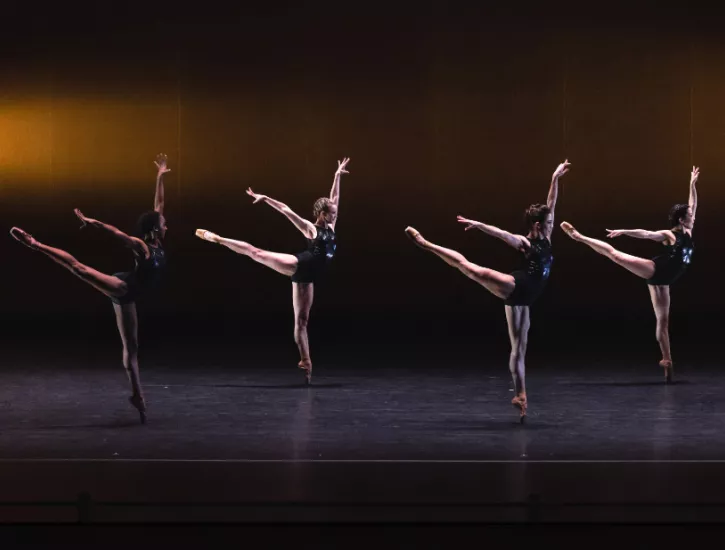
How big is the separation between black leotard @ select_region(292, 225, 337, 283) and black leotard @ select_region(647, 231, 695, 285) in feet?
7.25

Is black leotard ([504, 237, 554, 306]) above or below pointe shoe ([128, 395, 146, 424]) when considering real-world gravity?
above

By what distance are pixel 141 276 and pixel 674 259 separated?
3.72m

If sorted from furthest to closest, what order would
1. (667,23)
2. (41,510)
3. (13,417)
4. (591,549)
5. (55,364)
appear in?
(667,23) < (55,364) < (13,417) < (41,510) < (591,549)

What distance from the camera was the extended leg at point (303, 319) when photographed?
8.81 metres

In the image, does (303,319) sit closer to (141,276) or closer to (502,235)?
(141,276)

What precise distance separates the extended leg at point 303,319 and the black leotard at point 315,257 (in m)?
0.06

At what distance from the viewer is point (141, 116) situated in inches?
464

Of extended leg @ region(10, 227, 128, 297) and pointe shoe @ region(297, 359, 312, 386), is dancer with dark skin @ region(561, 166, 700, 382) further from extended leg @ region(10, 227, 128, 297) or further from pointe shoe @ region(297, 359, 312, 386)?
extended leg @ region(10, 227, 128, 297)

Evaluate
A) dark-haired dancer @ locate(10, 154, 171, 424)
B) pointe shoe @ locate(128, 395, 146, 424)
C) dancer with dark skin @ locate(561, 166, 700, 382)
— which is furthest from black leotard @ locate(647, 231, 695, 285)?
pointe shoe @ locate(128, 395, 146, 424)

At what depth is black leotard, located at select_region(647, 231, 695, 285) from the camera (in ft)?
28.8

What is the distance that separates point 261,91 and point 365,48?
1007 mm

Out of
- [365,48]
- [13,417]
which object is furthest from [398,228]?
[13,417]

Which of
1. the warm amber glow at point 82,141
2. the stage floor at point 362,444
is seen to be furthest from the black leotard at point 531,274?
the warm amber glow at point 82,141

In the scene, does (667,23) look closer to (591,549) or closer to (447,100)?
(447,100)
